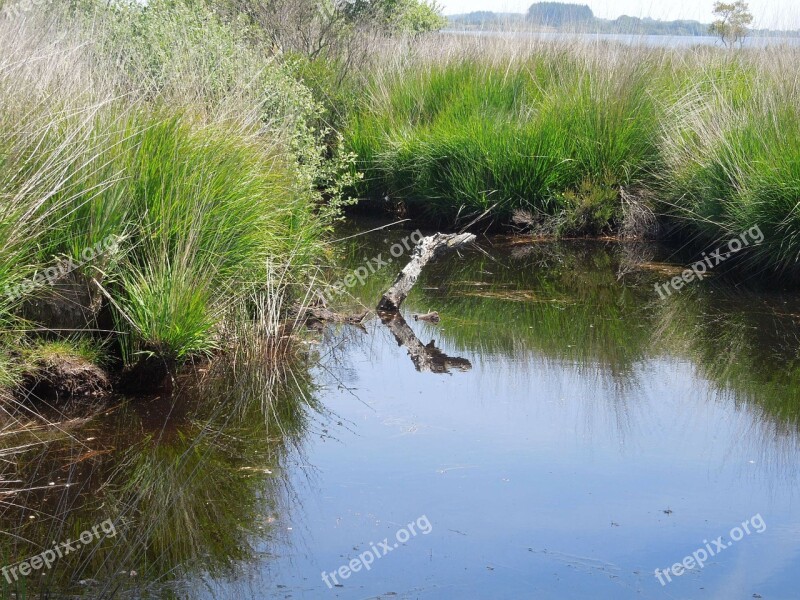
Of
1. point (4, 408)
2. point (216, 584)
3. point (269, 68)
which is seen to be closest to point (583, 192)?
point (269, 68)

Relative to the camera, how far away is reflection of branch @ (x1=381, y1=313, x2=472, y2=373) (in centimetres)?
663

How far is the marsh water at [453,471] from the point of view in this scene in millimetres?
4000

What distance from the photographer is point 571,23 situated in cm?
1402

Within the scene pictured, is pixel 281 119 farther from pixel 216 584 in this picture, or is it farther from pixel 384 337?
pixel 216 584

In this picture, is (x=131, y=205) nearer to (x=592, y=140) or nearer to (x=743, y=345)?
(x=743, y=345)

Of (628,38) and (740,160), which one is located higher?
(628,38)

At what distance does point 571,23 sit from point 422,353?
8.64m

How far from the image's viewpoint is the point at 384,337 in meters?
7.30

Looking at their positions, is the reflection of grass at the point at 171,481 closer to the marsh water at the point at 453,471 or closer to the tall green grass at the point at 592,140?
the marsh water at the point at 453,471

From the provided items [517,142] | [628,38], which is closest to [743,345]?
[517,142]

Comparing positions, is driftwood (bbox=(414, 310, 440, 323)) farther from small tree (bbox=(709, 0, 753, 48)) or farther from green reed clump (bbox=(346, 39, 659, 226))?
small tree (bbox=(709, 0, 753, 48))

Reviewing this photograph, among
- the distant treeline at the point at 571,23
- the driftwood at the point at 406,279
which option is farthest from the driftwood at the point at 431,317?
the distant treeline at the point at 571,23

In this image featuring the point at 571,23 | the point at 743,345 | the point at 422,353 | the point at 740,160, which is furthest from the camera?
the point at 571,23

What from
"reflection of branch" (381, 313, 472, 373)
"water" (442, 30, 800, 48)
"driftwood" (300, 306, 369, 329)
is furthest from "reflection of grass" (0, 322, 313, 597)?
"water" (442, 30, 800, 48)
